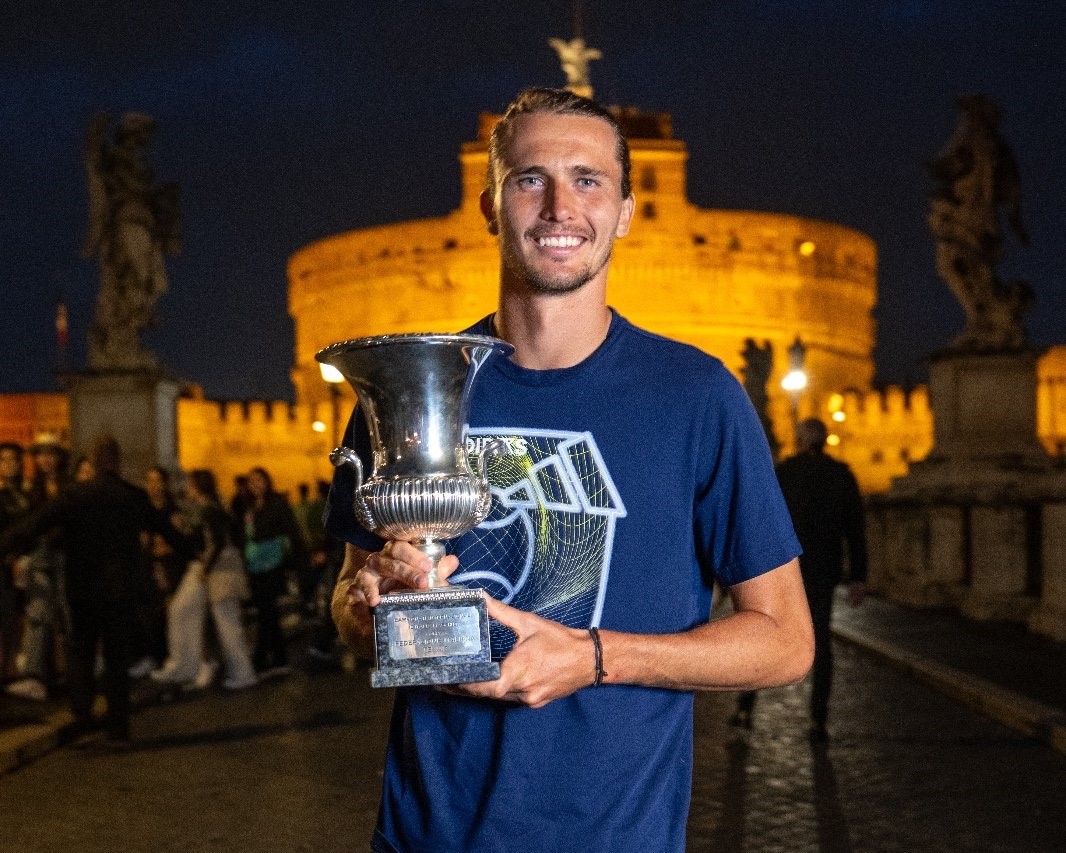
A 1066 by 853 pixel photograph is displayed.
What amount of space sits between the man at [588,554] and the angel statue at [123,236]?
40.7ft

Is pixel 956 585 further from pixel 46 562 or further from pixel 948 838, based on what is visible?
pixel 948 838

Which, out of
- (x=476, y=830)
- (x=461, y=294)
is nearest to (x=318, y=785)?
(x=476, y=830)

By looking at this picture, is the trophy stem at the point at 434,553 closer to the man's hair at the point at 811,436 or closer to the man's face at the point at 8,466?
the man's hair at the point at 811,436

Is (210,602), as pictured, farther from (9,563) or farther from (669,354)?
(669,354)

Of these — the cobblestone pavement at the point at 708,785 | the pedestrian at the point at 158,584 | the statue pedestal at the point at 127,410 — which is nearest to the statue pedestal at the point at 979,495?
the cobblestone pavement at the point at 708,785

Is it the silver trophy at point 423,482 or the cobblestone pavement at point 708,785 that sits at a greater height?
the silver trophy at point 423,482

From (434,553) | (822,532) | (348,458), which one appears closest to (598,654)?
(434,553)

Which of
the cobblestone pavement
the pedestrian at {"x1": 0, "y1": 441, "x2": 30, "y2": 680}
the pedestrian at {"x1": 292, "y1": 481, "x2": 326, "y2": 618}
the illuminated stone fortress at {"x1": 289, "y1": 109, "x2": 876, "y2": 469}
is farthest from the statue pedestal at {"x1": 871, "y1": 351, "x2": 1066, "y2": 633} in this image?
the illuminated stone fortress at {"x1": 289, "y1": 109, "x2": 876, "y2": 469}

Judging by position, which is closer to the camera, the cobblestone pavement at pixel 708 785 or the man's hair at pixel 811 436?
the cobblestone pavement at pixel 708 785

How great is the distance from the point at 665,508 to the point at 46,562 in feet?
24.7

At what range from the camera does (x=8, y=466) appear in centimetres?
886

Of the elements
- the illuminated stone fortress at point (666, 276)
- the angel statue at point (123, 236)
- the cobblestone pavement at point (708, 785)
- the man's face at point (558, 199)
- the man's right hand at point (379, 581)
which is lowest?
the cobblestone pavement at point (708, 785)

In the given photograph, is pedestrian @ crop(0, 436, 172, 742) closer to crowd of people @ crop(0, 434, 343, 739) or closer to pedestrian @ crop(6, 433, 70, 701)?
crowd of people @ crop(0, 434, 343, 739)

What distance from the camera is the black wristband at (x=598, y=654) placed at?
1620 mm
